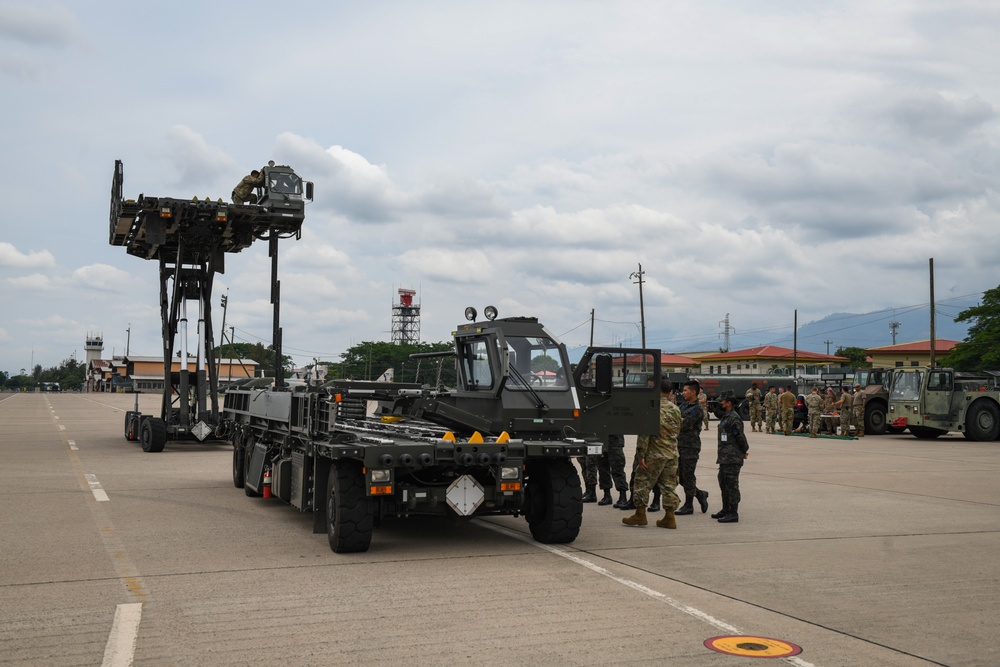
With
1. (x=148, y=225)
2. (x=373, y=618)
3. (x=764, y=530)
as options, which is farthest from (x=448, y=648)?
(x=148, y=225)

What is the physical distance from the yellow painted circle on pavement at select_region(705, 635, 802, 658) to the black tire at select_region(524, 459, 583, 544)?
3.50 meters

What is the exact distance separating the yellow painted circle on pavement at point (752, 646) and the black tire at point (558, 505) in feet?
11.5

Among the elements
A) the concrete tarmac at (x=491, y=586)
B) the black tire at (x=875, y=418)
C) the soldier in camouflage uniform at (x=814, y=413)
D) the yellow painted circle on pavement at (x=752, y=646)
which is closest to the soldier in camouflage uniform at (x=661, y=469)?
the concrete tarmac at (x=491, y=586)

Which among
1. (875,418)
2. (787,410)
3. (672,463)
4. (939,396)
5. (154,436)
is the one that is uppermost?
(939,396)

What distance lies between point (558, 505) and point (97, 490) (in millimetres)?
7987

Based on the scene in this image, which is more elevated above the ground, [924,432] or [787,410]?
[787,410]

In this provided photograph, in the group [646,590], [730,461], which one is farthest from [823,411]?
[646,590]

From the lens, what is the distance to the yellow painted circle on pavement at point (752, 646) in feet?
18.7

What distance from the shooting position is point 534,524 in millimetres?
9797

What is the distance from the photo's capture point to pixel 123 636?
19.7 feet

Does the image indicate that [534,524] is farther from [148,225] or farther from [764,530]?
[148,225]

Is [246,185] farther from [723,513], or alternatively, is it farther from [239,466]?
[723,513]

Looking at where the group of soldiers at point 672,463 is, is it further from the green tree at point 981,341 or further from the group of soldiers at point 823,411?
the green tree at point 981,341

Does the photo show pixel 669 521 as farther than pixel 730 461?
No
